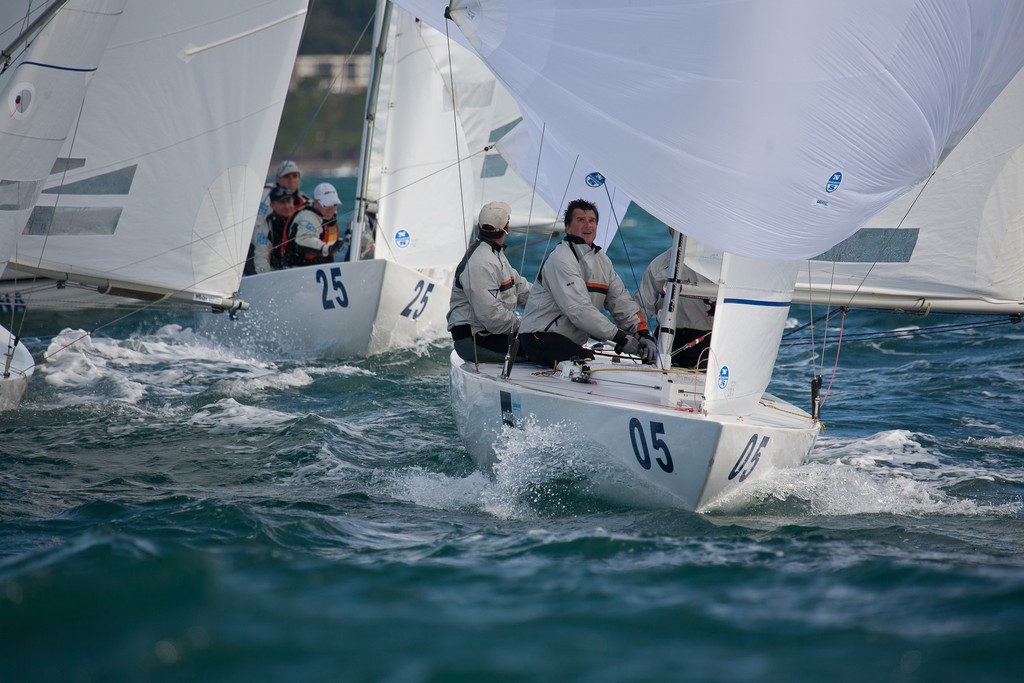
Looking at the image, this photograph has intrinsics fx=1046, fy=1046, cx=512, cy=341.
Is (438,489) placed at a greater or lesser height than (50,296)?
lesser

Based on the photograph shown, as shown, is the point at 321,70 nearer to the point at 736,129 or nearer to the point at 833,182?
the point at 736,129

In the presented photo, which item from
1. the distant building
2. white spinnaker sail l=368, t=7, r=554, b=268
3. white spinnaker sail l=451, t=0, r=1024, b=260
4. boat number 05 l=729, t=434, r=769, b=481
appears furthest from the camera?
the distant building

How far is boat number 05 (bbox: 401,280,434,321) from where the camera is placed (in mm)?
8250

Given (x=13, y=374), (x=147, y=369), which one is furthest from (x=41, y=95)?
(x=147, y=369)

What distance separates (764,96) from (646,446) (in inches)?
53.1

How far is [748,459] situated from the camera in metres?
3.97

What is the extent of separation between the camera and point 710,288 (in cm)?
451

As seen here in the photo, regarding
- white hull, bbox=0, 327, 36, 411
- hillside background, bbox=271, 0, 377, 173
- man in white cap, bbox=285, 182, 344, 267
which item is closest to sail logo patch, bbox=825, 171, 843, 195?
white hull, bbox=0, 327, 36, 411

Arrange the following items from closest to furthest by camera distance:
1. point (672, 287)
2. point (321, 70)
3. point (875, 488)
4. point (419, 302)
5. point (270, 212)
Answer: point (875, 488), point (672, 287), point (419, 302), point (270, 212), point (321, 70)

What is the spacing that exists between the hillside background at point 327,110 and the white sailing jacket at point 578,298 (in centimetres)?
5172

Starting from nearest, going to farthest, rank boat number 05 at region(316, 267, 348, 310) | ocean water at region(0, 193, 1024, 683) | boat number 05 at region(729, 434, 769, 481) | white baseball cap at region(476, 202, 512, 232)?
1. ocean water at region(0, 193, 1024, 683)
2. boat number 05 at region(729, 434, 769, 481)
3. white baseball cap at region(476, 202, 512, 232)
4. boat number 05 at region(316, 267, 348, 310)

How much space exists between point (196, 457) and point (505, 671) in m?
2.96

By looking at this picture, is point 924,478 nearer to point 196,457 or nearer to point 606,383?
point 606,383

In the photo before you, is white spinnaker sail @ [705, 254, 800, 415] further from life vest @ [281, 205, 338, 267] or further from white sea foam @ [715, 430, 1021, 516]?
life vest @ [281, 205, 338, 267]
